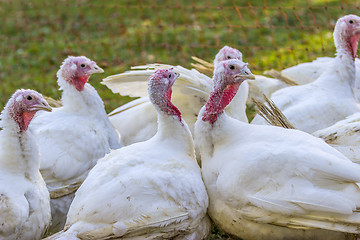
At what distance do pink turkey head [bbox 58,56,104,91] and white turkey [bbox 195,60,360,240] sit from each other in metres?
1.21

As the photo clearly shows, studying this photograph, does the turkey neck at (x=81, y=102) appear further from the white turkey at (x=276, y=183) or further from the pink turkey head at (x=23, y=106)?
the white turkey at (x=276, y=183)

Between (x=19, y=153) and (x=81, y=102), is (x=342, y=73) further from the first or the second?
(x=19, y=153)

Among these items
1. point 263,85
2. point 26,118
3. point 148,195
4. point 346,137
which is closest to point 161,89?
point 148,195

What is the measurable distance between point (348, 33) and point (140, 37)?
168 inches

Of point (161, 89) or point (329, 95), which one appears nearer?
point (161, 89)

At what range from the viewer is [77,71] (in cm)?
468

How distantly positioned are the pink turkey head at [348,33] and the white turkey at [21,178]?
8.51 ft

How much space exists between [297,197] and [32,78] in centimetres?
508

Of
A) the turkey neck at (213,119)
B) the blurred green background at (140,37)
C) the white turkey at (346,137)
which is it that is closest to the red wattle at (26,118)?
the turkey neck at (213,119)

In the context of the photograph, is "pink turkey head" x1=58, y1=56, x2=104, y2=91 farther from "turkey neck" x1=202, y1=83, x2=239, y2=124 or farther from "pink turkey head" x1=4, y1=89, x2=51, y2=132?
"turkey neck" x1=202, y1=83, x2=239, y2=124

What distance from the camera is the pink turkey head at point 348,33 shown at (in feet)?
16.5

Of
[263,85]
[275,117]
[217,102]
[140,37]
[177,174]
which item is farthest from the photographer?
[140,37]

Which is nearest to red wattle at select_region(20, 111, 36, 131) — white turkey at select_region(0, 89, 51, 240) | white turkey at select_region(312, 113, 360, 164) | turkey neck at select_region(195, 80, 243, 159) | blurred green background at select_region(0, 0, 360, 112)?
white turkey at select_region(0, 89, 51, 240)

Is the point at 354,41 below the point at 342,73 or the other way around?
the other way around
